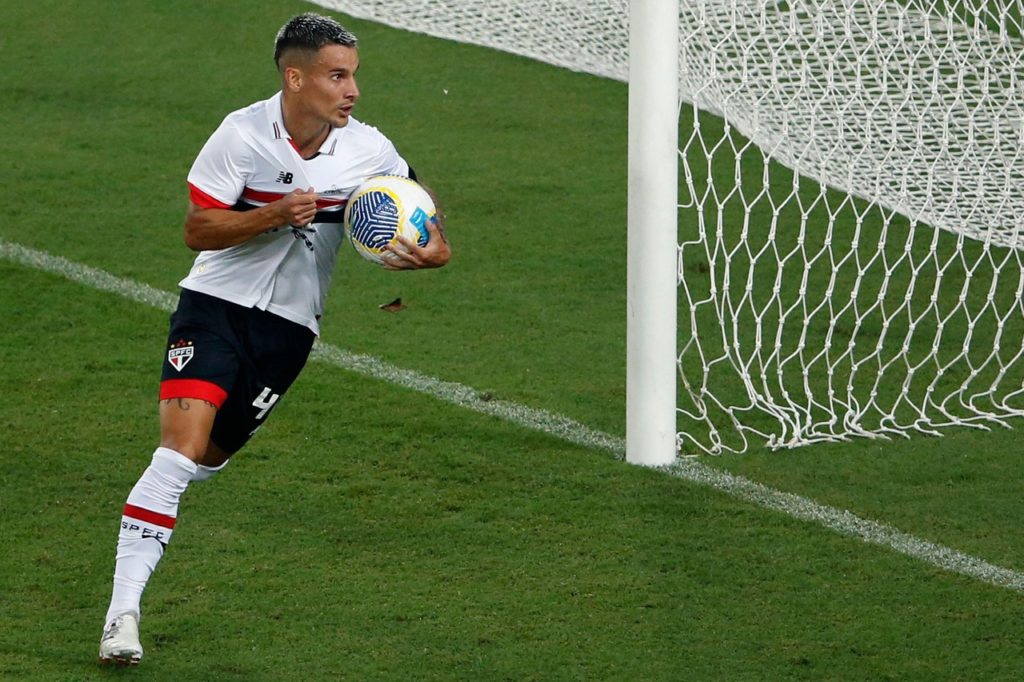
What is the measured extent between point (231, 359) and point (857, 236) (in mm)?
3133

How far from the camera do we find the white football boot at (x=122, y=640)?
172 inches

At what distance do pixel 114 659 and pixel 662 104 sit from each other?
276cm

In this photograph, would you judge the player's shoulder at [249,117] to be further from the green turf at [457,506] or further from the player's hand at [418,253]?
the green turf at [457,506]

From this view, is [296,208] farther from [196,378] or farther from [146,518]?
[146,518]

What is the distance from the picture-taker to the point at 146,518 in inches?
176

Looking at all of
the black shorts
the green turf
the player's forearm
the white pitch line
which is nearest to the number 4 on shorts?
the black shorts

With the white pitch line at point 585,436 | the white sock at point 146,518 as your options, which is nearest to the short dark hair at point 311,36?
the white sock at point 146,518

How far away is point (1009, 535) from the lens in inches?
215

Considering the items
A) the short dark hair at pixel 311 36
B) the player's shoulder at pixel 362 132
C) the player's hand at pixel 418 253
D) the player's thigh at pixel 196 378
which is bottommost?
the player's thigh at pixel 196 378

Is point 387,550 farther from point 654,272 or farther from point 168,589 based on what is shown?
point 654,272

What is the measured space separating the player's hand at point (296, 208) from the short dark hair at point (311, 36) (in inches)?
17.7

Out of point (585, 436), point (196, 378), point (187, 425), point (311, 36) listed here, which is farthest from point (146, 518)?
point (585, 436)

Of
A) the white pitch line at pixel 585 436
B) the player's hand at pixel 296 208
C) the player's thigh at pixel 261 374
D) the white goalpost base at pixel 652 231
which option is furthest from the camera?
the white goalpost base at pixel 652 231

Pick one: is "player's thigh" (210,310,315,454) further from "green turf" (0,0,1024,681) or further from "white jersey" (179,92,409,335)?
"green turf" (0,0,1024,681)
